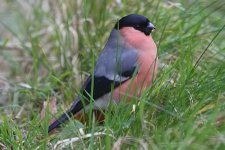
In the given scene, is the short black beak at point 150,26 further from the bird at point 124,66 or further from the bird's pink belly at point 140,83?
the bird's pink belly at point 140,83

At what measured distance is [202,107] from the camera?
2547mm

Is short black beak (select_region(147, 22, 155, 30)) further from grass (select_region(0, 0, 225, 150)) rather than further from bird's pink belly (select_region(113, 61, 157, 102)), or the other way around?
bird's pink belly (select_region(113, 61, 157, 102))

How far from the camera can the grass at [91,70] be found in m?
2.34

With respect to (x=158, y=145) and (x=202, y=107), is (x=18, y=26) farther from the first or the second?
(x=158, y=145)

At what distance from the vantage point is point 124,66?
3059 millimetres

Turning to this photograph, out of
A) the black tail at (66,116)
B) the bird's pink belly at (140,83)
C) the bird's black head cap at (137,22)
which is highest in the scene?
the bird's black head cap at (137,22)

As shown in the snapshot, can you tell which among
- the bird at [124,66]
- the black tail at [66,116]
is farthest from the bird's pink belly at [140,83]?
the black tail at [66,116]

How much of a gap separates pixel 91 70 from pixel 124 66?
410 millimetres

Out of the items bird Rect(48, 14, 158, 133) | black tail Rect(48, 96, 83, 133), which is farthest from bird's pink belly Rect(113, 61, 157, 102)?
black tail Rect(48, 96, 83, 133)

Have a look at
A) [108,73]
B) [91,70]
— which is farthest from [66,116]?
[91,70]

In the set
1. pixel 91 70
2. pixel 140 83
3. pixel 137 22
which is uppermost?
pixel 137 22

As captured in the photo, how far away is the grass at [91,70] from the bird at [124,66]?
9 centimetres

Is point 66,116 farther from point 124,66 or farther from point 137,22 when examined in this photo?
point 137,22

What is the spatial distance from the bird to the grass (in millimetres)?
89
